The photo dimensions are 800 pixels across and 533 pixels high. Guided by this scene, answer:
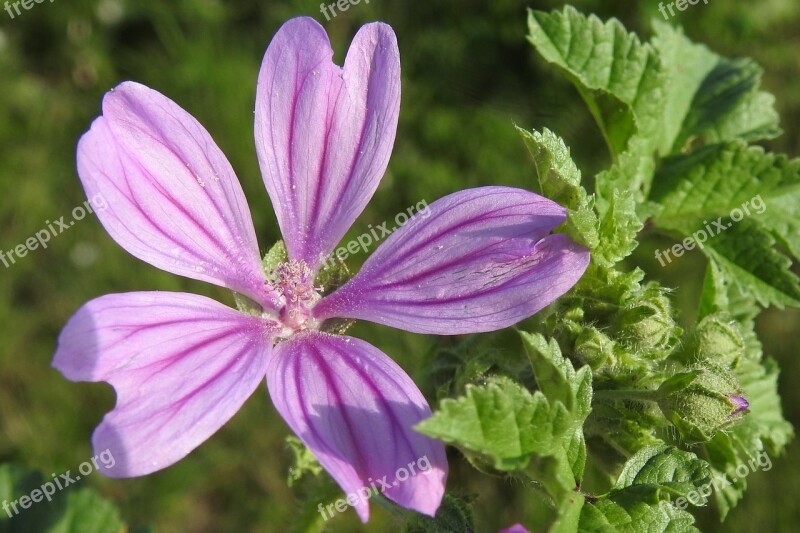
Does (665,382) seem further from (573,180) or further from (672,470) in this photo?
(573,180)

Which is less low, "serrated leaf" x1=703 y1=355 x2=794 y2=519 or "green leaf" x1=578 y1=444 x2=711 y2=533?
"green leaf" x1=578 y1=444 x2=711 y2=533

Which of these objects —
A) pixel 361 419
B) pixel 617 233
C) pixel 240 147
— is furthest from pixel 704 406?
pixel 240 147

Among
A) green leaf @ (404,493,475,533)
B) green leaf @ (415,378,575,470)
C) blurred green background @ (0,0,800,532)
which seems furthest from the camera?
blurred green background @ (0,0,800,532)

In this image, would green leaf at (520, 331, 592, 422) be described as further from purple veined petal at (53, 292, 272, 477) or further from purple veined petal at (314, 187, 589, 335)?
purple veined petal at (53, 292, 272, 477)

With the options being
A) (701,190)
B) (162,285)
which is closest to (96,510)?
(701,190)

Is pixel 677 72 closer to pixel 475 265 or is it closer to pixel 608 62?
pixel 608 62

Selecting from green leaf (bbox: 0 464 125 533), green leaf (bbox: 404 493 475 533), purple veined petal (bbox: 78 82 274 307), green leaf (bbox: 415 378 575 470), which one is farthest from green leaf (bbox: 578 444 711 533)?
green leaf (bbox: 0 464 125 533)
